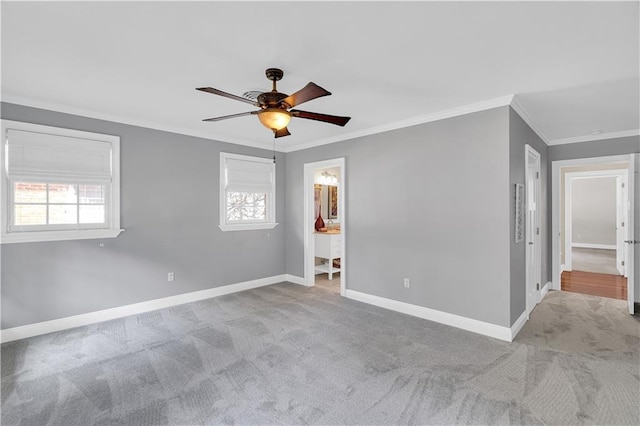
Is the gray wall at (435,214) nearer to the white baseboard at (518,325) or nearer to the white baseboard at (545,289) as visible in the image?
the white baseboard at (518,325)

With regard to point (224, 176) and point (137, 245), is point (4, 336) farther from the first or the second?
point (224, 176)

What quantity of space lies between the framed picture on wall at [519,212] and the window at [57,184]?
15.2 ft

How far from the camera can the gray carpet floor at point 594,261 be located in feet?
22.3

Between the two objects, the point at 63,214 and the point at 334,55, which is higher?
the point at 334,55

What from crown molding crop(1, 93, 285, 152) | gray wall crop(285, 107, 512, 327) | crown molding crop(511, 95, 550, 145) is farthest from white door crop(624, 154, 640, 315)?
crown molding crop(1, 93, 285, 152)

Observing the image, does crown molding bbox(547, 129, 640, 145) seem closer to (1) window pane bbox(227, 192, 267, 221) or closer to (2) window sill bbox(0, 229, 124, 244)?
(1) window pane bbox(227, 192, 267, 221)

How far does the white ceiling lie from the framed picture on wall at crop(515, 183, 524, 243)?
3.02 ft

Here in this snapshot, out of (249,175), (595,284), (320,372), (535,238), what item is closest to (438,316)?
(320,372)

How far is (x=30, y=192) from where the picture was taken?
132 inches

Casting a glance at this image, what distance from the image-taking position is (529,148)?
12.7ft

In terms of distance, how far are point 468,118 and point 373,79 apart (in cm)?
140

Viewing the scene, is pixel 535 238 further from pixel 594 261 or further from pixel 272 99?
pixel 594 261

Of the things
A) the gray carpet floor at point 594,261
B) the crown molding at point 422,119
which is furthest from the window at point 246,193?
the gray carpet floor at point 594,261

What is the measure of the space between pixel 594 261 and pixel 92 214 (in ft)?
34.0
